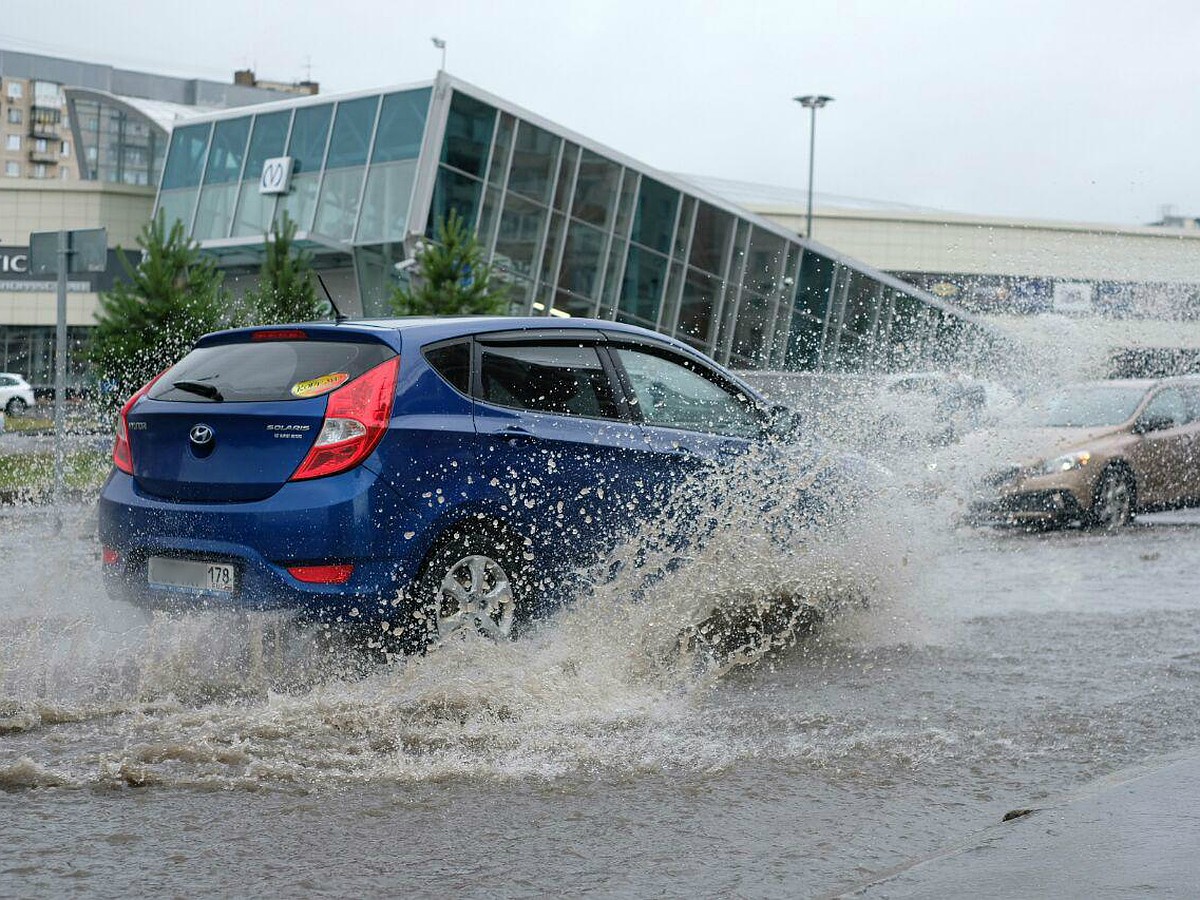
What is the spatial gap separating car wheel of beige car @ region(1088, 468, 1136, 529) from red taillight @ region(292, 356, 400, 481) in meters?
9.88

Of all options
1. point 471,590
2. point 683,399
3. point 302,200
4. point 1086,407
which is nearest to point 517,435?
point 471,590

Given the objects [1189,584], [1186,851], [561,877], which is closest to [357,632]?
[561,877]

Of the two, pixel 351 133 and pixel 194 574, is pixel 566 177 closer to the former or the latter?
pixel 351 133

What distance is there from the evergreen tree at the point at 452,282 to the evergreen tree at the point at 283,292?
5.91 feet

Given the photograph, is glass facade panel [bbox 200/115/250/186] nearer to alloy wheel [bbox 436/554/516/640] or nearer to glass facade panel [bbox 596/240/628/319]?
glass facade panel [bbox 596/240/628/319]

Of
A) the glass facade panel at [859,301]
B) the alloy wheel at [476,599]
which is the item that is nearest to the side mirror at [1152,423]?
the alloy wheel at [476,599]

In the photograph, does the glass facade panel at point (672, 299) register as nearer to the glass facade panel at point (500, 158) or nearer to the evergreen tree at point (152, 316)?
the glass facade panel at point (500, 158)

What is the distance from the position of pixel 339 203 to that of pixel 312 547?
33926mm

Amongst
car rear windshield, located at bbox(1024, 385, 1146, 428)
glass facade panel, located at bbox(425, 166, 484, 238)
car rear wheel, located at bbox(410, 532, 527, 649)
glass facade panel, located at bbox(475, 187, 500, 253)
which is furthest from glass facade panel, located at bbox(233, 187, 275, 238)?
car rear wheel, located at bbox(410, 532, 527, 649)

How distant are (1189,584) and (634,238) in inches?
1143

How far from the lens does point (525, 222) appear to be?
36250mm

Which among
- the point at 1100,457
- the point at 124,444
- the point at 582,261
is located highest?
the point at 582,261

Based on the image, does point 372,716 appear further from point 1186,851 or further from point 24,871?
point 1186,851

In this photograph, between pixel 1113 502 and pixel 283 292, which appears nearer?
pixel 1113 502
